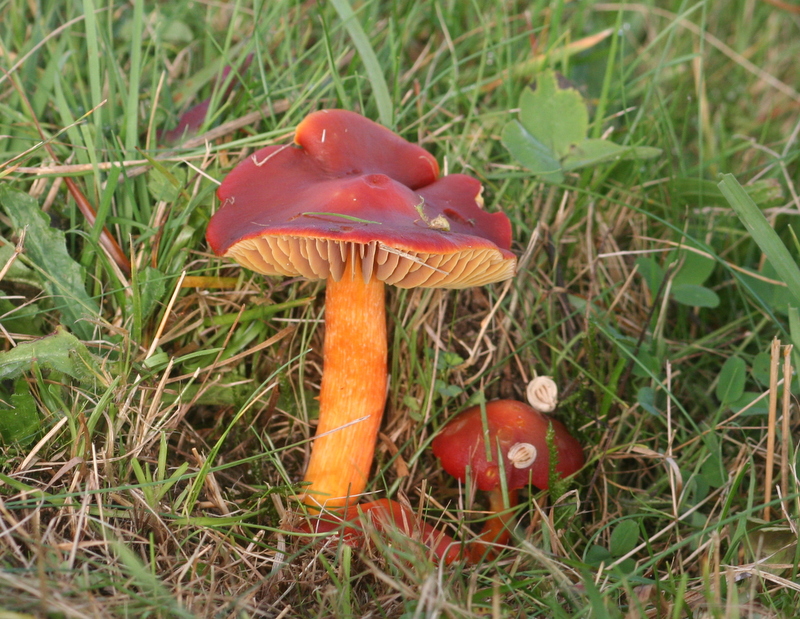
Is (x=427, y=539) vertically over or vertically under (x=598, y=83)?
under

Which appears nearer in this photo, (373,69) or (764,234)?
(764,234)

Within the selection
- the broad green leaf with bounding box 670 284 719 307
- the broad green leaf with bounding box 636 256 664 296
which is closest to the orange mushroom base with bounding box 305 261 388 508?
the broad green leaf with bounding box 636 256 664 296

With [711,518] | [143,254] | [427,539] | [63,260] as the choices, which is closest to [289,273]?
[143,254]

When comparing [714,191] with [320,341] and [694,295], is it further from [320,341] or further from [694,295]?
[320,341]

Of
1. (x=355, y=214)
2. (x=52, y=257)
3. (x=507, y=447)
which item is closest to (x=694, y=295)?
(x=507, y=447)

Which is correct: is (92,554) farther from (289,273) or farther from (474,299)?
(474,299)

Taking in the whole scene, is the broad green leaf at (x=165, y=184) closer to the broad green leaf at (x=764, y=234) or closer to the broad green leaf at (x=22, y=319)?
the broad green leaf at (x=22, y=319)

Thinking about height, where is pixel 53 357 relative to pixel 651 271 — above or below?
above
